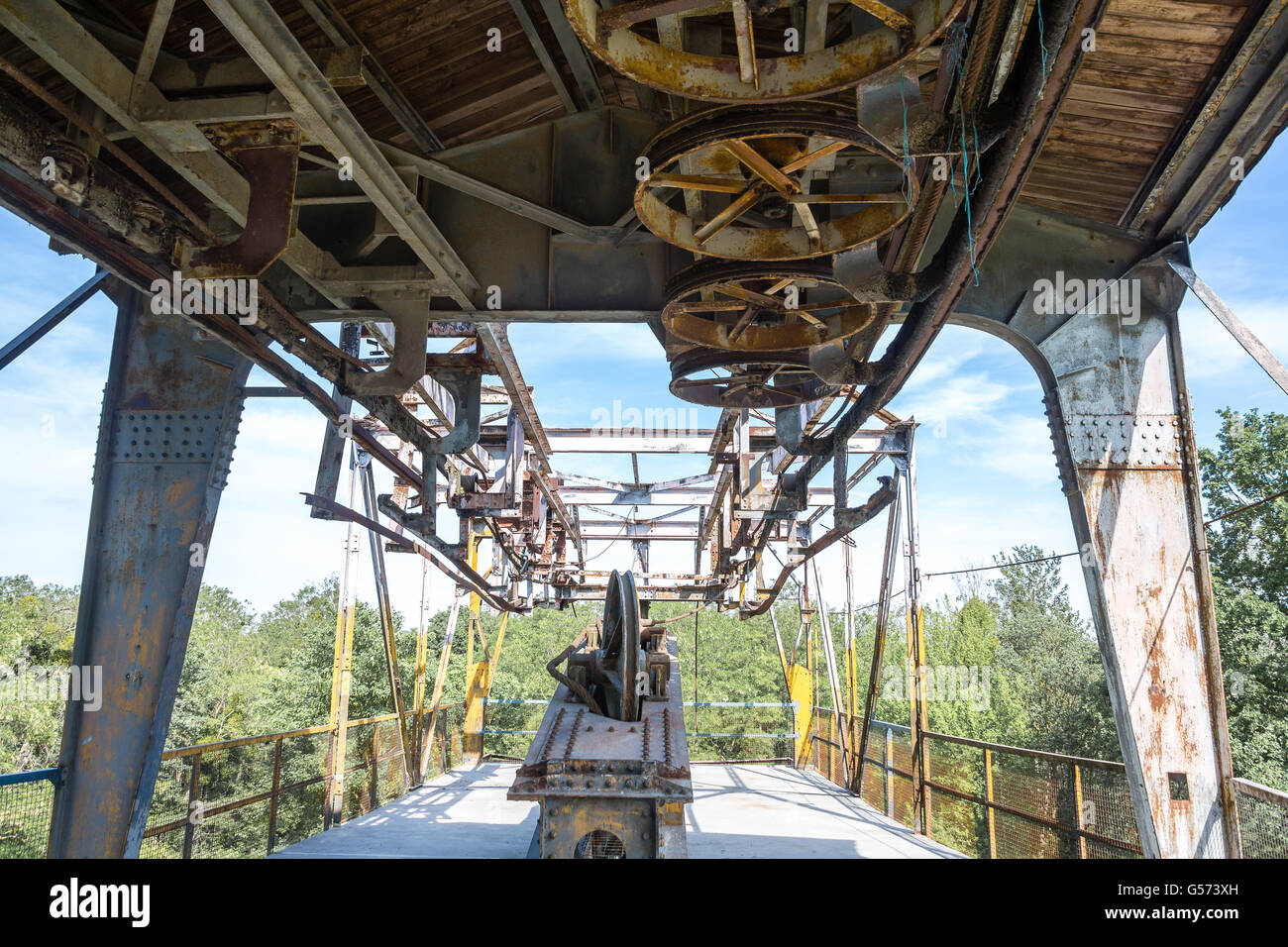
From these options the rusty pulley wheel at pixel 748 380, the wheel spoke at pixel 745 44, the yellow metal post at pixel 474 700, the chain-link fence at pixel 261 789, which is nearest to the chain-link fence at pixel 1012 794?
the rusty pulley wheel at pixel 748 380

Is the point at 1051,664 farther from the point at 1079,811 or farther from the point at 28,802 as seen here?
the point at 28,802

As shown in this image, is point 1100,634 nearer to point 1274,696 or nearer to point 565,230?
point 565,230

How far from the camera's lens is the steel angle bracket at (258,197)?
3590 mm

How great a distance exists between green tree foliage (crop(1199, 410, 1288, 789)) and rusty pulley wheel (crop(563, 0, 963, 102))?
2389 centimetres

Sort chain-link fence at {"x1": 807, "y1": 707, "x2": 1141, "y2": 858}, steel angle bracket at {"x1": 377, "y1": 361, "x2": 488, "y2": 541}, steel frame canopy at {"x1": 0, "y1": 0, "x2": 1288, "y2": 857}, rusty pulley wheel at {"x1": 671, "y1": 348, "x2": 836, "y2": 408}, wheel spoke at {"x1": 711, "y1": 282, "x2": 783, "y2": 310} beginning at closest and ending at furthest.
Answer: steel frame canopy at {"x1": 0, "y1": 0, "x2": 1288, "y2": 857} < wheel spoke at {"x1": 711, "y1": 282, "x2": 783, "y2": 310} < rusty pulley wheel at {"x1": 671, "y1": 348, "x2": 836, "y2": 408} < steel angle bracket at {"x1": 377, "y1": 361, "x2": 488, "y2": 541} < chain-link fence at {"x1": 807, "y1": 707, "x2": 1141, "y2": 858}

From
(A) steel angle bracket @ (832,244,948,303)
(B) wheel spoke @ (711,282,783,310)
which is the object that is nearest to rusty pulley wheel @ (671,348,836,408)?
(B) wheel spoke @ (711,282,783,310)

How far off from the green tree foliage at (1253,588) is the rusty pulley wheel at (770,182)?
22588mm

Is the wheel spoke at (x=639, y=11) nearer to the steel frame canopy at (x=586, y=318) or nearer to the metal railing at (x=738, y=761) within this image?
the steel frame canopy at (x=586, y=318)

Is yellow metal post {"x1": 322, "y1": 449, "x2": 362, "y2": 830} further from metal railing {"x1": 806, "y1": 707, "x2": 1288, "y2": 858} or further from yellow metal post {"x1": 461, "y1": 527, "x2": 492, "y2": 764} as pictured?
metal railing {"x1": 806, "y1": 707, "x2": 1288, "y2": 858}

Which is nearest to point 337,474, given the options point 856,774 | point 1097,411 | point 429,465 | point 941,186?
point 429,465

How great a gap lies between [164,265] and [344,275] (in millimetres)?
1259

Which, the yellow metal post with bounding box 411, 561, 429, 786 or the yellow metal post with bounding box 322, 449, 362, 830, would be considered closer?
the yellow metal post with bounding box 322, 449, 362, 830

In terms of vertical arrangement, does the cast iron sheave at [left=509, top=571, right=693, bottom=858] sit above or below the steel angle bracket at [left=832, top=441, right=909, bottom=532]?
below

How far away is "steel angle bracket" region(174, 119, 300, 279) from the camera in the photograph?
3.59 m
